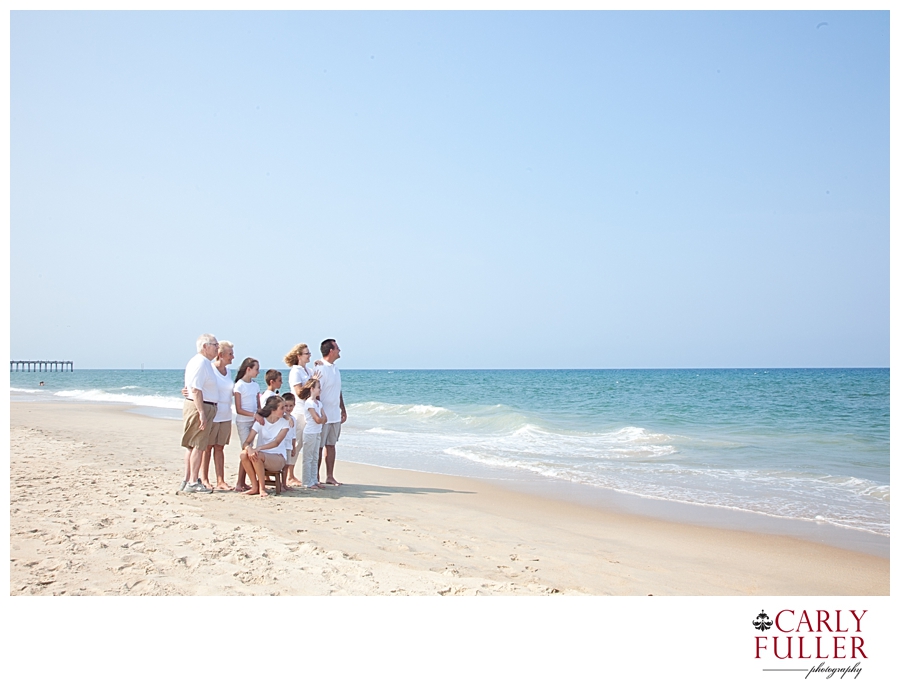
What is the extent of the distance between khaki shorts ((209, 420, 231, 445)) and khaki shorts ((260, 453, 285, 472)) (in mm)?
505

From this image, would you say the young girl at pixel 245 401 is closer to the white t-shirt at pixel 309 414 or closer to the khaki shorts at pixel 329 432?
the white t-shirt at pixel 309 414

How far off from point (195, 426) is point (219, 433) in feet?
1.11

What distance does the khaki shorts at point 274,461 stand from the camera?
7082mm

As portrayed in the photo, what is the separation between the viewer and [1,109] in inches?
199

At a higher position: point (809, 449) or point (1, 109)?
point (1, 109)

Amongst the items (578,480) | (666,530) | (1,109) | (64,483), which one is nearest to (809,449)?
(578,480)

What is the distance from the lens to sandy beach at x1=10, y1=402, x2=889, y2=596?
13.9 ft

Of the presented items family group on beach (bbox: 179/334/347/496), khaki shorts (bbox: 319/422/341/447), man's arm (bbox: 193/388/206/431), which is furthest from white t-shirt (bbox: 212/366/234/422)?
khaki shorts (bbox: 319/422/341/447)

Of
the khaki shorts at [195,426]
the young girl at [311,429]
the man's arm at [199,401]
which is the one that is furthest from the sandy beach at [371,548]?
the man's arm at [199,401]

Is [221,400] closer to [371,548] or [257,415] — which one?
[257,415]
